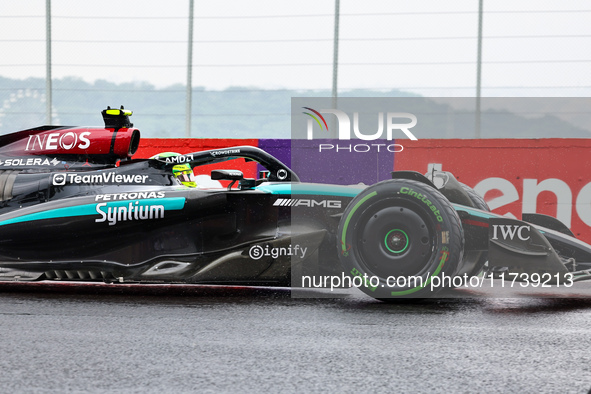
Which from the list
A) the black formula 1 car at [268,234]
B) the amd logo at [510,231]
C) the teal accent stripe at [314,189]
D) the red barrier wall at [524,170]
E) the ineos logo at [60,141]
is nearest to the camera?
the black formula 1 car at [268,234]

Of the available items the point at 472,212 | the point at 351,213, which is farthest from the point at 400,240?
the point at 472,212

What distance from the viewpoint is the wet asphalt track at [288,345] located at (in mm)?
3049

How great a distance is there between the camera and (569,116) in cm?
921

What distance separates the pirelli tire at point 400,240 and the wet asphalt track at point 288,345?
194 mm

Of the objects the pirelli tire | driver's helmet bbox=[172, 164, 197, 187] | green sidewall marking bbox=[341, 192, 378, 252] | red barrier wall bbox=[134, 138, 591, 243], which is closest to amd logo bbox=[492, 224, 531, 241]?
the pirelli tire

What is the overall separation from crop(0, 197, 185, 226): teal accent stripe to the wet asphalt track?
0.61 meters

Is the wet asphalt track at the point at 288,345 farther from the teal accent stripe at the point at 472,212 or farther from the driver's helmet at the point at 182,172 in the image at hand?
the driver's helmet at the point at 182,172

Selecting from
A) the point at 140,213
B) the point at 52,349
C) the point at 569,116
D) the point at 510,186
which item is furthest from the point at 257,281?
the point at 569,116

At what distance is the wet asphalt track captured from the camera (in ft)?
10.0

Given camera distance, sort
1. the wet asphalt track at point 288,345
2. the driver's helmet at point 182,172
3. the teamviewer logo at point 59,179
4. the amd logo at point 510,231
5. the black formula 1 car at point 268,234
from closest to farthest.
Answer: the wet asphalt track at point 288,345 → the black formula 1 car at point 268,234 → the amd logo at point 510,231 → the teamviewer logo at point 59,179 → the driver's helmet at point 182,172

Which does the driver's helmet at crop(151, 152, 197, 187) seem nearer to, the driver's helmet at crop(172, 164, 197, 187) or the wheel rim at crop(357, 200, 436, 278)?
the driver's helmet at crop(172, 164, 197, 187)

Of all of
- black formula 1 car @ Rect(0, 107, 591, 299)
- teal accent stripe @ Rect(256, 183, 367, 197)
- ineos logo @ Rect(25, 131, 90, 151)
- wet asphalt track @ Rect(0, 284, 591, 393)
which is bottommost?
wet asphalt track @ Rect(0, 284, 591, 393)

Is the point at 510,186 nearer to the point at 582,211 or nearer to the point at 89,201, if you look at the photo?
the point at 582,211

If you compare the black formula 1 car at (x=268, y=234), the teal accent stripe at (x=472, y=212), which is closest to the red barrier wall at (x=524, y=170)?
the black formula 1 car at (x=268, y=234)
